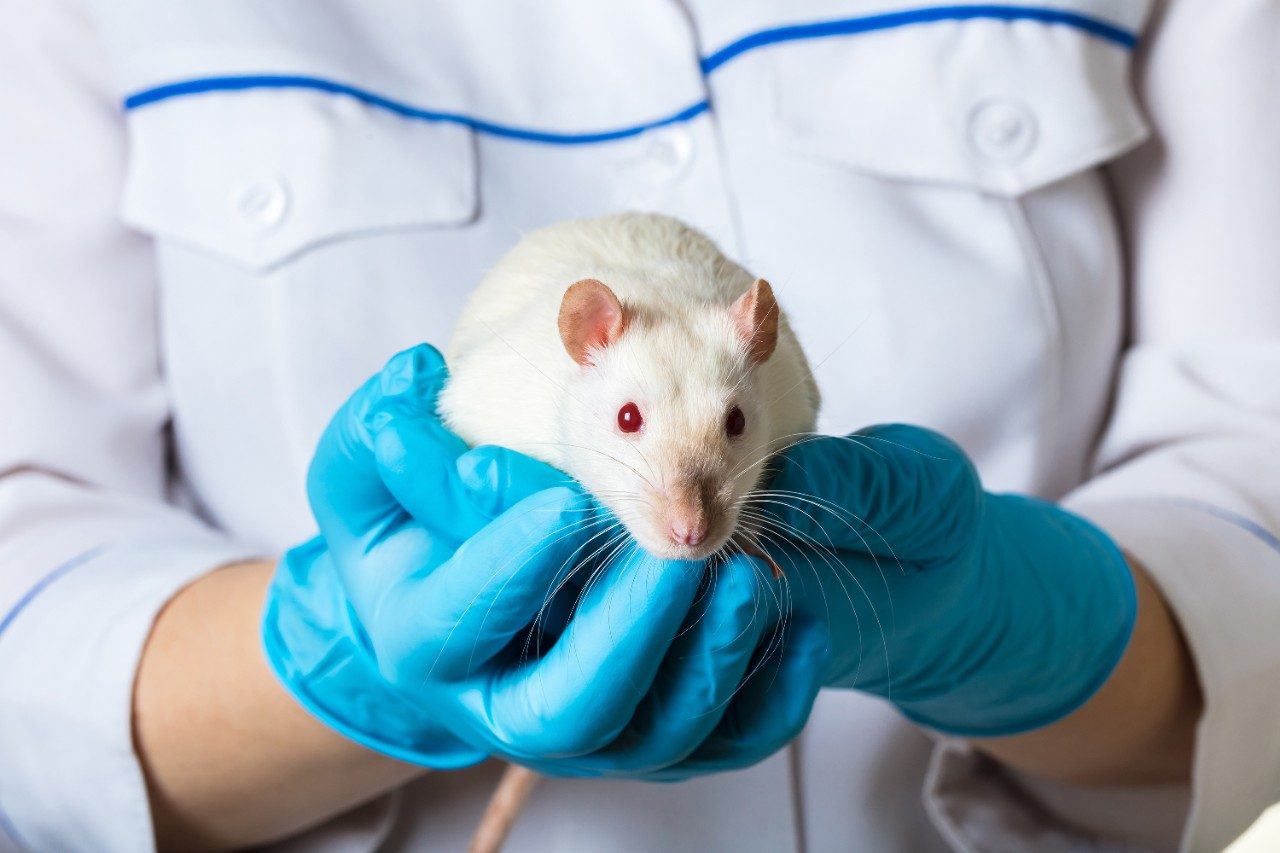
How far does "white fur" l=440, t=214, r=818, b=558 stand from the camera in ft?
3.26

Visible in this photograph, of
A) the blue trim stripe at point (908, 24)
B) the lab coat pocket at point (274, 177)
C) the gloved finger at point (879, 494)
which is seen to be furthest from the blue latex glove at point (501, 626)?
the blue trim stripe at point (908, 24)

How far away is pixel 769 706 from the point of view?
1187mm

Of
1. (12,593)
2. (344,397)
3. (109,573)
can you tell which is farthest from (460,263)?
(12,593)

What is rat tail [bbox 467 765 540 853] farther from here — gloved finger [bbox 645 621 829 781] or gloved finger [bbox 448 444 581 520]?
gloved finger [bbox 448 444 581 520]

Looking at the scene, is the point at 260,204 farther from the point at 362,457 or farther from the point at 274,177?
the point at 362,457

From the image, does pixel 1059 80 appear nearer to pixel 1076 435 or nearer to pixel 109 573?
pixel 1076 435

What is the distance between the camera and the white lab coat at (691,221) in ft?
5.05

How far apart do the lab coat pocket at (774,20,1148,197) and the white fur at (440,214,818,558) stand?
46 centimetres

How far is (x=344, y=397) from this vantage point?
60.1 inches

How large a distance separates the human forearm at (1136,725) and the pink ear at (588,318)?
820 millimetres

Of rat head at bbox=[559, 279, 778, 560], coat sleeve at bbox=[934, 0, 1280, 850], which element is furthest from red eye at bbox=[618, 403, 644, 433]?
coat sleeve at bbox=[934, 0, 1280, 850]

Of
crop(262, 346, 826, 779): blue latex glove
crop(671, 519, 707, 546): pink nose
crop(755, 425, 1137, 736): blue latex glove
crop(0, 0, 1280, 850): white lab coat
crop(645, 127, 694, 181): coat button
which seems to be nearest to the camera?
crop(671, 519, 707, 546): pink nose

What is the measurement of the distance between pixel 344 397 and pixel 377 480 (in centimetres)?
34

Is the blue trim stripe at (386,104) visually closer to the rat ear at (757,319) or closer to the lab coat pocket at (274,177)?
the lab coat pocket at (274,177)
